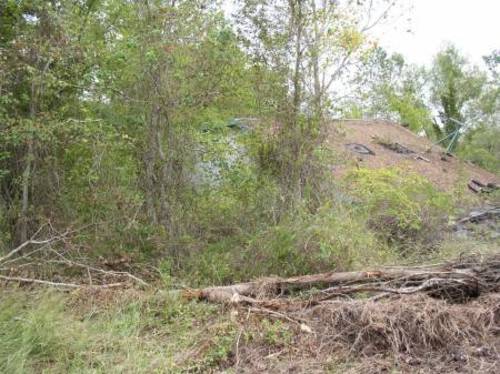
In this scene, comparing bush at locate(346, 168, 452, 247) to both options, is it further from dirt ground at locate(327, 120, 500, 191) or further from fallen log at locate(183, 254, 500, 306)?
dirt ground at locate(327, 120, 500, 191)

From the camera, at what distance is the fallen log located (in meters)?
5.53

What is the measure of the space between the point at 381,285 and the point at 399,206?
4027 mm

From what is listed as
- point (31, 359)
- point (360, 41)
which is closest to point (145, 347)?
point (31, 359)

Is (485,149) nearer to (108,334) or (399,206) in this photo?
(399,206)

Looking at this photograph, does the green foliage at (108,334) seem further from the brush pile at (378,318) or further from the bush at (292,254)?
the bush at (292,254)

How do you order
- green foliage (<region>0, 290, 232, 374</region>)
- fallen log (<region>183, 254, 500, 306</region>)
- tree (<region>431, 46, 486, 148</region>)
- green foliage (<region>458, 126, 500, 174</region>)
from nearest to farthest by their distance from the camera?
green foliage (<region>0, 290, 232, 374</region>) → fallen log (<region>183, 254, 500, 306</region>) → green foliage (<region>458, 126, 500, 174</region>) → tree (<region>431, 46, 486, 148</region>)

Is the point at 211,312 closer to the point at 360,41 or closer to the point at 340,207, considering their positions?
the point at 340,207

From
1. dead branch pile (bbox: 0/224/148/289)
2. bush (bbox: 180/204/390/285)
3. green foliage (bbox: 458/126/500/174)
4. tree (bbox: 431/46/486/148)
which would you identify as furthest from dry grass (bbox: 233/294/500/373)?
tree (bbox: 431/46/486/148)

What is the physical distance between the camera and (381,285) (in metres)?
5.63

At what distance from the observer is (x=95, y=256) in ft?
22.8

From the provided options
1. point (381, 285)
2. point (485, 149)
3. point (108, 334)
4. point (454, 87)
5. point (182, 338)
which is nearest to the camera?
point (108, 334)

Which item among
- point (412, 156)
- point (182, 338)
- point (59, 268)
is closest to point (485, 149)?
point (412, 156)

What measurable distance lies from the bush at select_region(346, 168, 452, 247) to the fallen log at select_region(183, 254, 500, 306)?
2.68 meters

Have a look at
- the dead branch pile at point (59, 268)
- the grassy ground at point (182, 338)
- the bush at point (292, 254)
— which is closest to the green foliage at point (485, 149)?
the bush at point (292, 254)
